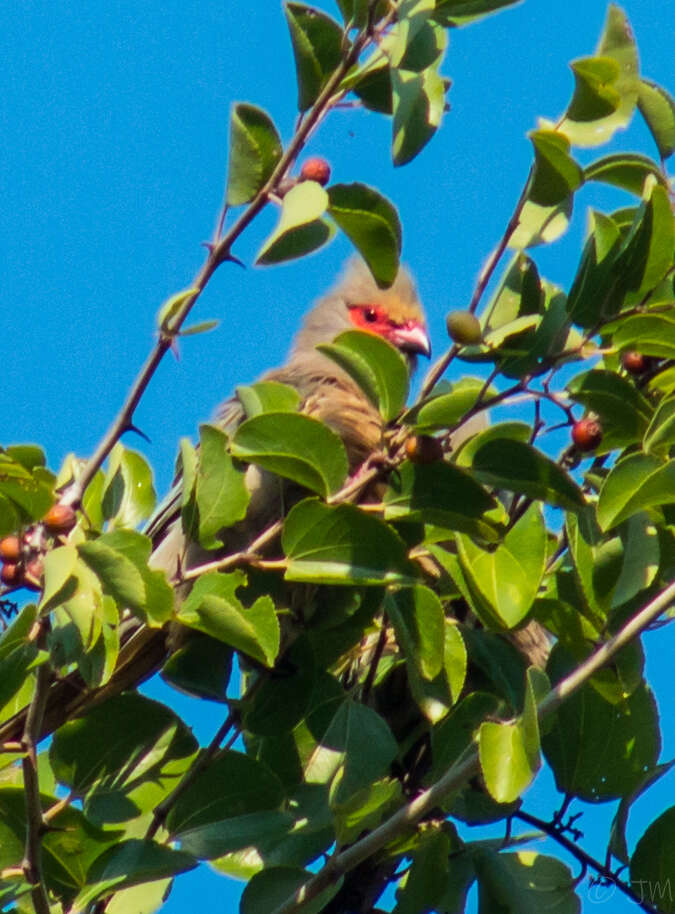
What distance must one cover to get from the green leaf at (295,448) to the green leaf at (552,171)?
50 cm

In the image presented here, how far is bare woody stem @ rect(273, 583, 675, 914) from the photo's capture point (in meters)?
2.27

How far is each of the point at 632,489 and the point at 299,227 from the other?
0.65 m

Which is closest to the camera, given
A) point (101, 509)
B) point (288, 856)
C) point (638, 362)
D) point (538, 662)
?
point (638, 362)

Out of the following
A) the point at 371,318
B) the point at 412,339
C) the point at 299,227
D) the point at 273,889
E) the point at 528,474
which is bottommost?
the point at 273,889

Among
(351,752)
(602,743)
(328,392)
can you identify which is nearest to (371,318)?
(328,392)

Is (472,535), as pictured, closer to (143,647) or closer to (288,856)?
(288,856)

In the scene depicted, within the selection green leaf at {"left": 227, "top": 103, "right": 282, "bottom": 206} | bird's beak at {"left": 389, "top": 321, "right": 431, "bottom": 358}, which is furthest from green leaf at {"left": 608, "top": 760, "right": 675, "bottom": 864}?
bird's beak at {"left": 389, "top": 321, "right": 431, "bottom": 358}

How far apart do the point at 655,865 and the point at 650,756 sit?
20cm

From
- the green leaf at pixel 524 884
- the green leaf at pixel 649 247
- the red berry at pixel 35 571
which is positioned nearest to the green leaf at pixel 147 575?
the red berry at pixel 35 571

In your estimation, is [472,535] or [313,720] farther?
[313,720]

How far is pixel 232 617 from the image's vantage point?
2414 millimetres

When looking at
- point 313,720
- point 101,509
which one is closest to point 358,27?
point 101,509

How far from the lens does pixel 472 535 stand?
2.47 meters

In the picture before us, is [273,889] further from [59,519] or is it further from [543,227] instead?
[543,227]
